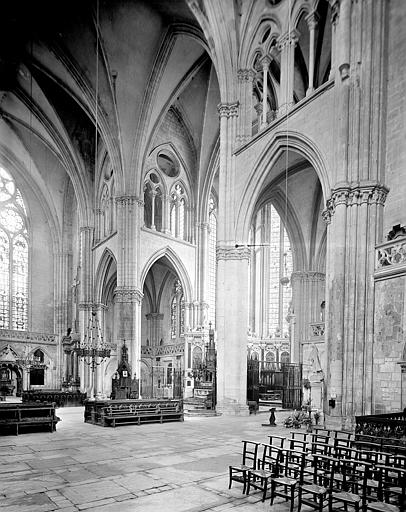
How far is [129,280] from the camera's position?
2934 centimetres

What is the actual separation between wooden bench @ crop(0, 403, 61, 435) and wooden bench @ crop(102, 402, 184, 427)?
6.78ft

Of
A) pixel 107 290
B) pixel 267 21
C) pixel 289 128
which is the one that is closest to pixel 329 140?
pixel 289 128

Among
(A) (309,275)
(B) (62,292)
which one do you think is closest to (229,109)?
(A) (309,275)

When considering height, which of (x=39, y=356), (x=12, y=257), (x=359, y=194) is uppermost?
(x=359, y=194)

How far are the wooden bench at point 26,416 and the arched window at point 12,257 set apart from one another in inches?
944

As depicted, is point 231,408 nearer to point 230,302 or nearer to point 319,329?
point 230,302

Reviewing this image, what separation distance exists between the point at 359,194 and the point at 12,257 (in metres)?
31.2

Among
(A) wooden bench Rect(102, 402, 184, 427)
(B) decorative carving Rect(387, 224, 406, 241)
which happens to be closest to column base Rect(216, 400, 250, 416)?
(A) wooden bench Rect(102, 402, 184, 427)

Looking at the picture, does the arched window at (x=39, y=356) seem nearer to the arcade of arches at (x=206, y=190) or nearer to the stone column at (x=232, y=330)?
the arcade of arches at (x=206, y=190)

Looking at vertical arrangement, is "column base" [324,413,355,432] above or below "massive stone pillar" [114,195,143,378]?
below

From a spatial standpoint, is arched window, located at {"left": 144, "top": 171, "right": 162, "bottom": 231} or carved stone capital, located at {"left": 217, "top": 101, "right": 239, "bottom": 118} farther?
arched window, located at {"left": 144, "top": 171, "right": 162, "bottom": 231}

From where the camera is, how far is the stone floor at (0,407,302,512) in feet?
23.1

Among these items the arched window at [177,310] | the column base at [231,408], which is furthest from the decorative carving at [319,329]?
the arched window at [177,310]

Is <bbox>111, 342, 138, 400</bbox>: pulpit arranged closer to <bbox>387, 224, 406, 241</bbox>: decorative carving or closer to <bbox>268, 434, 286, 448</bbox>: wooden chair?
<bbox>268, 434, 286, 448</bbox>: wooden chair
